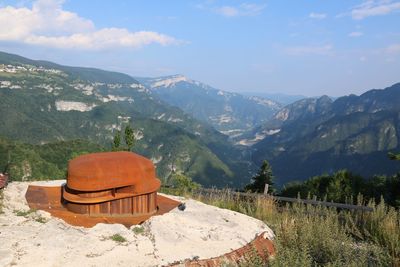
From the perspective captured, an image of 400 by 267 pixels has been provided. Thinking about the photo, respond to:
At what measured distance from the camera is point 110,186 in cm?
750

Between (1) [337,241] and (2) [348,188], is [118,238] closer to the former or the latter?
(1) [337,241]

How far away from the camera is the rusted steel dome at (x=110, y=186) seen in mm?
7453

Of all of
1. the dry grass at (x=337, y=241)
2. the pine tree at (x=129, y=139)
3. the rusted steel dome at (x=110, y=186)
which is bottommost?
the pine tree at (x=129, y=139)

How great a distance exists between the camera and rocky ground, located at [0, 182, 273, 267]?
17.8 ft

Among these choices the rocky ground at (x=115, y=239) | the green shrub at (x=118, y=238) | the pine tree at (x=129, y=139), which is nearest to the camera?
the rocky ground at (x=115, y=239)

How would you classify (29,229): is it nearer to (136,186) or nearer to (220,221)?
(136,186)

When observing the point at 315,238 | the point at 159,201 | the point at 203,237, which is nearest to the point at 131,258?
the point at 203,237

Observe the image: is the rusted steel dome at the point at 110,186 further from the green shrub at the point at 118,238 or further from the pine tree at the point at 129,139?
the pine tree at the point at 129,139

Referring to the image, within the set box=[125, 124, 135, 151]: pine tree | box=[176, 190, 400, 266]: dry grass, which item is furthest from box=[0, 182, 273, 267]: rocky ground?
box=[125, 124, 135, 151]: pine tree

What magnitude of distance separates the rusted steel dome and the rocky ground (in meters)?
0.69

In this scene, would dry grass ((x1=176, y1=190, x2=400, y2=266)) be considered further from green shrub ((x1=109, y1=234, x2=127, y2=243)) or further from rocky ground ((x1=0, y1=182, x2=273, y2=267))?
green shrub ((x1=109, y1=234, x2=127, y2=243))

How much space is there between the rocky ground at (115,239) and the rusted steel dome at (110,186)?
69 cm

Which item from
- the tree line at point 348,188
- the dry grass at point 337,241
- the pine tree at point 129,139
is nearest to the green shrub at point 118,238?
the dry grass at point 337,241

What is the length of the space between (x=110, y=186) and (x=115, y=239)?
1.56 m
